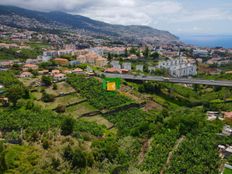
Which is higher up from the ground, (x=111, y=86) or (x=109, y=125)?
(x=111, y=86)

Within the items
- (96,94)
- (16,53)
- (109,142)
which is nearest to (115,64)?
(16,53)

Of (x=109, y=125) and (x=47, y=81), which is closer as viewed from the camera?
(x=109, y=125)

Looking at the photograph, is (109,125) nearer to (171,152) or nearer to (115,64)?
(171,152)

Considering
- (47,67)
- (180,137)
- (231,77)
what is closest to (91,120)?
(180,137)

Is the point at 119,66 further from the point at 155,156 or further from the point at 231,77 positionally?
the point at 155,156

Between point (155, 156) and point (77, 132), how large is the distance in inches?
323

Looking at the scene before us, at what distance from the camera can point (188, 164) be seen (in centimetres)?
2058

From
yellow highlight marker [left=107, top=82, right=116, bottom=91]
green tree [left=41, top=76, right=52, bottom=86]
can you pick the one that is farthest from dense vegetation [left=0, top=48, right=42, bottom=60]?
yellow highlight marker [left=107, top=82, right=116, bottom=91]

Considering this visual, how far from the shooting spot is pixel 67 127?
2659cm

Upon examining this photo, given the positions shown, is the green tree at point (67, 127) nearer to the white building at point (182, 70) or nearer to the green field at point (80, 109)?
the green field at point (80, 109)

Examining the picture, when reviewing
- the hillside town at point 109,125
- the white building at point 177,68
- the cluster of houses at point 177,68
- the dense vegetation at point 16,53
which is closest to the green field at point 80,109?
the hillside town at point 109,125

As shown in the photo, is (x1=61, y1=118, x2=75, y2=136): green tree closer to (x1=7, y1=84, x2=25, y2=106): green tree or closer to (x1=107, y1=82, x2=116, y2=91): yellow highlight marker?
(x1=7, y1=84, x2=25, y2=106): green tree

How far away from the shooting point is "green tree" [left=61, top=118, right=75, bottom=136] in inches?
1047

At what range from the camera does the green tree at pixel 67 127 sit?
26.6 metres
